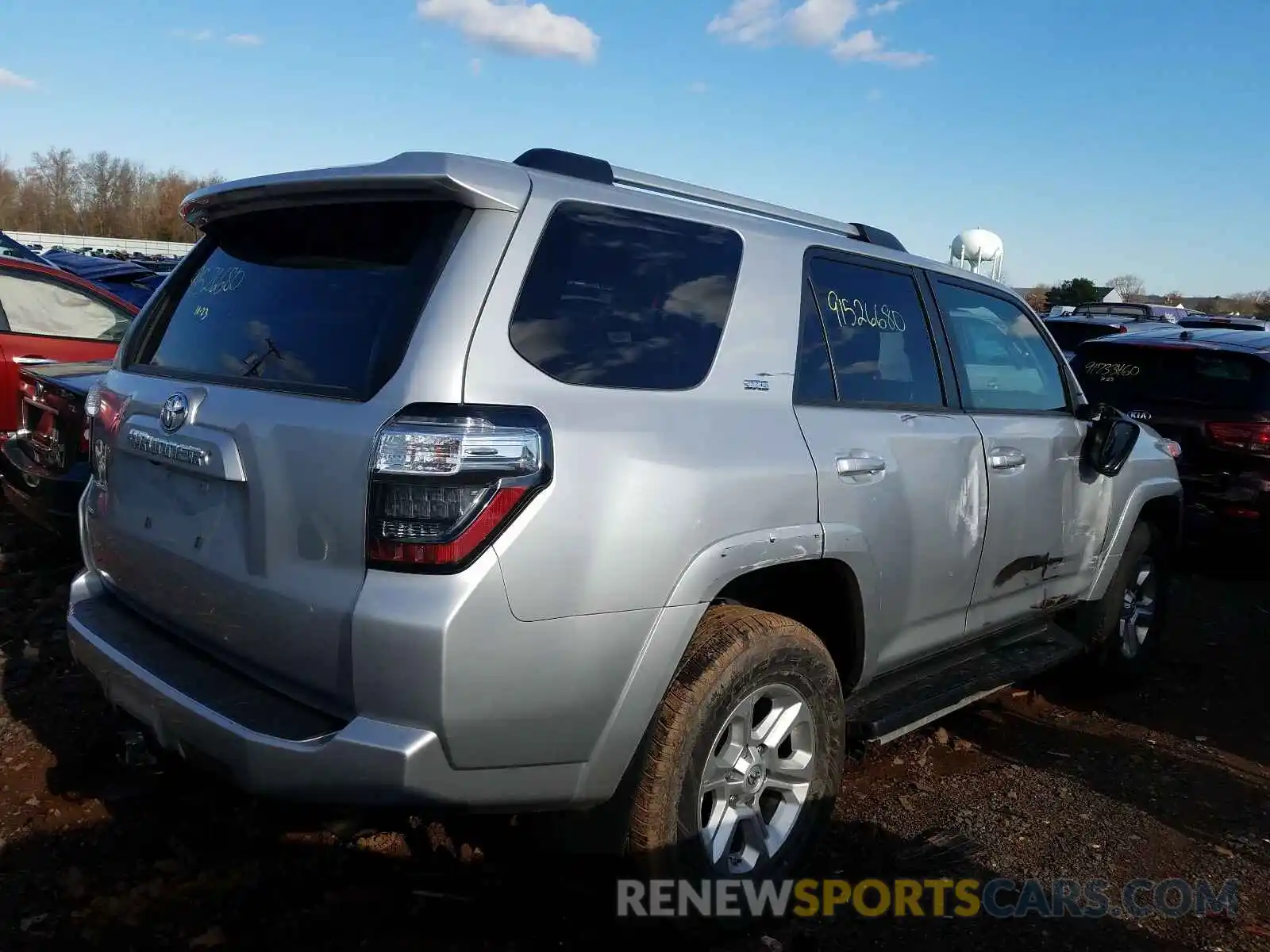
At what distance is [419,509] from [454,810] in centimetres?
70

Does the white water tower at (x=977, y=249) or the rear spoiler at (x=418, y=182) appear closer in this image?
the rear spoiler at (x=418, y=182)

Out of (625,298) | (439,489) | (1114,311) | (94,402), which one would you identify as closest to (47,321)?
(94,402)

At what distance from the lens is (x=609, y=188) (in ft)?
8.55

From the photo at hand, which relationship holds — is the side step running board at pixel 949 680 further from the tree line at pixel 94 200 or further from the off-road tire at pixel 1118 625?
the tree line at pixel 94 200

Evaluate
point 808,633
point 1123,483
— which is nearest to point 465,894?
point 808,633

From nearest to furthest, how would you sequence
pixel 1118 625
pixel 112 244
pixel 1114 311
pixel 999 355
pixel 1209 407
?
pixel 999 355 → pixel 1118 625 → pixel 1209 407 → pixel 1114 311 → pixel 112 244

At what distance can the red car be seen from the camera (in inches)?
262

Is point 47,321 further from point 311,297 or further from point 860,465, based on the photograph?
point 860,465

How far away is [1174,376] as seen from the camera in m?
7.30

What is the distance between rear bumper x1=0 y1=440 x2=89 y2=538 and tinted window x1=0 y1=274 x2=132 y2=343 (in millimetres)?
2076

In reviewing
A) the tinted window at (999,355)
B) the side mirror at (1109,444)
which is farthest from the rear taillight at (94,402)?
the side mirror at (1109,444)
